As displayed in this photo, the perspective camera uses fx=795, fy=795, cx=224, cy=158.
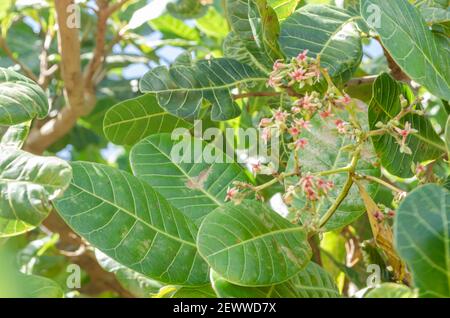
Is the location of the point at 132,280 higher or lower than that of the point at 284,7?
lower

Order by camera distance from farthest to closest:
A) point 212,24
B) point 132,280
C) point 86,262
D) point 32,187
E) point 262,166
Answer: point 212,24 < point 86,262 < point 132,280 < point 262,166 < point 32,187

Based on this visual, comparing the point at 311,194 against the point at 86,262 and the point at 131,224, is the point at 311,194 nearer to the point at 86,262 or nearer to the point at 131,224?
the point at 131,224

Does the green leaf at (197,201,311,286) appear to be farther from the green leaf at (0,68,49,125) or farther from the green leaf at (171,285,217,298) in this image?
the green leaf at (0,68,49,125)

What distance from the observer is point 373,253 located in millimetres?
1277

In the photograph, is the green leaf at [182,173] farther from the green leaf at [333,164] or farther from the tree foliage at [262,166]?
the green leaf at [333,164]

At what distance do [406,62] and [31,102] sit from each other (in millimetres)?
A: 493

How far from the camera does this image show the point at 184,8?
73.7 inches

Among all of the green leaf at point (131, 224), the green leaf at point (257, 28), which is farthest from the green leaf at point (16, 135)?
the green leaf at point (257, 28)

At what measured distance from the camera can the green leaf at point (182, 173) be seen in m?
1.20

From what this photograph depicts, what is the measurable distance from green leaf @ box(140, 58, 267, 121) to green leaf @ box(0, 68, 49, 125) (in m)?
0.18

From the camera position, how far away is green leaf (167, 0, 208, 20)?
1871 mm

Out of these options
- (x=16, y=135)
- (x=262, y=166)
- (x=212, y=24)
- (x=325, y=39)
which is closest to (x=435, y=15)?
(x=325, y=39)

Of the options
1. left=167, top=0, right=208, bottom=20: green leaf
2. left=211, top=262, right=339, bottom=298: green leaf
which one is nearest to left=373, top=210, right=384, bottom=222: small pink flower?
left=211, top=262, right=339, bottom=298: green leaf

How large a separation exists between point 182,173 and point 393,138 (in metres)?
0.33
